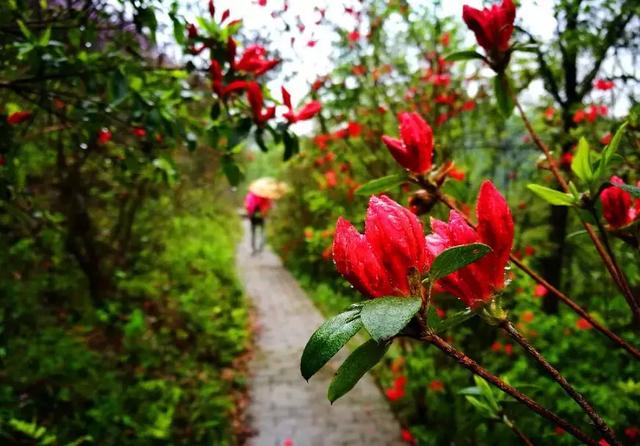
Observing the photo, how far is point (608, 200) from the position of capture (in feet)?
2.82

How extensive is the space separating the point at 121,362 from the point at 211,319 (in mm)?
1871

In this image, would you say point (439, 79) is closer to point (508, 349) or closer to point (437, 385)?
point (508, 349)

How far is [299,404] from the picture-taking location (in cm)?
423

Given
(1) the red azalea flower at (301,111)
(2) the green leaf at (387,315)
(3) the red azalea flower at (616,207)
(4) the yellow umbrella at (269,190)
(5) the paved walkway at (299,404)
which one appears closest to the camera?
(2) the green leaf at (387,315)

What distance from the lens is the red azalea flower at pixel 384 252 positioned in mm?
559

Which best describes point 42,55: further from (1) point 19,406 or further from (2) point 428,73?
(2) point 428,73

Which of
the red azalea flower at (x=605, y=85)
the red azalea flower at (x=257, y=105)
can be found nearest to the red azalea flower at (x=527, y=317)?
the red azalea flower at (x=605, y=85)

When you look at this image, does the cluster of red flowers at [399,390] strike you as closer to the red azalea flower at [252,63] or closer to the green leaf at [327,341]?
the red azalea flower at [252,63]

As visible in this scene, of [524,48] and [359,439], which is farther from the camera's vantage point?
[359,439]

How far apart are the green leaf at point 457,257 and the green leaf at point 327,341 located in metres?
0.12

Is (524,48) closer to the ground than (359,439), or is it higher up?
higher up

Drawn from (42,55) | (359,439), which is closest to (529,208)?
(359,439)

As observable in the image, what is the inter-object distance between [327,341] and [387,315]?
0.09 metres

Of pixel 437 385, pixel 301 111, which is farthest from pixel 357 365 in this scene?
pixel 437 385
